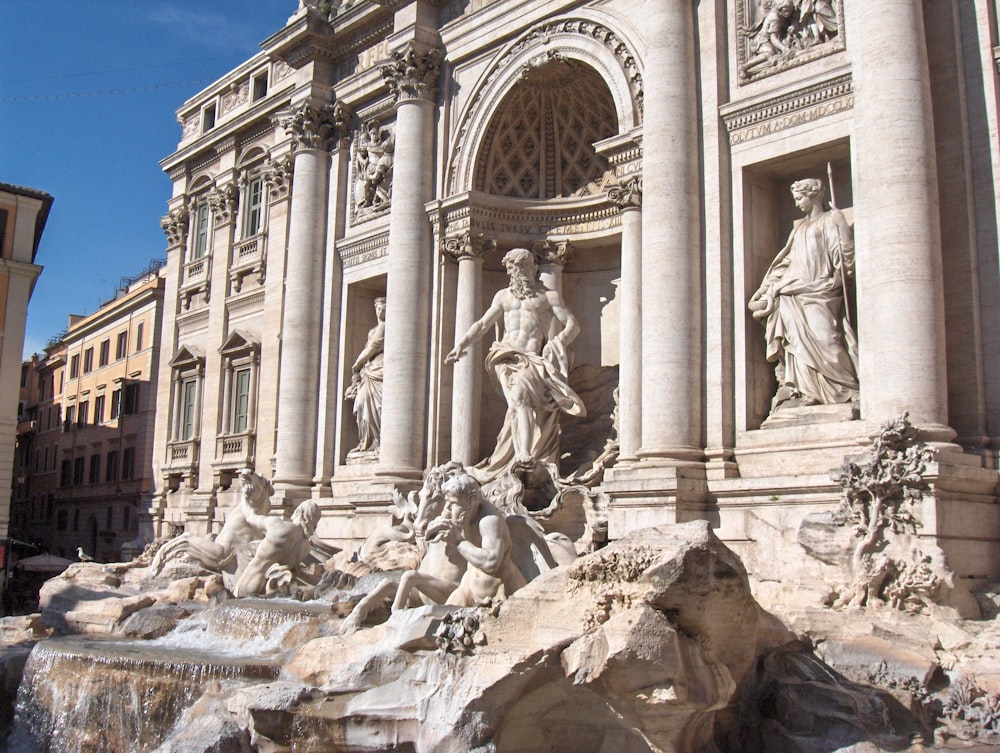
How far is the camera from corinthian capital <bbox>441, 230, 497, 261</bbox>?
19203 mm

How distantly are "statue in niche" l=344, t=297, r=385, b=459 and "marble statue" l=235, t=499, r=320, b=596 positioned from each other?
510 cm

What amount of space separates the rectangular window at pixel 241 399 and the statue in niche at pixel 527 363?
8.85 meters

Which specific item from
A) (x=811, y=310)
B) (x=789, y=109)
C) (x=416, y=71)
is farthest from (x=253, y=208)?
(x=811, y=310)

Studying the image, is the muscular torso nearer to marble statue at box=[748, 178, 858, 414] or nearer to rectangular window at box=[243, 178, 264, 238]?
marble statue at box=[748, 178, 858, 414]

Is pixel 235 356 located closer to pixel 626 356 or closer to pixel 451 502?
pixel 626 356

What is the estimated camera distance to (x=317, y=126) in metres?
22.7

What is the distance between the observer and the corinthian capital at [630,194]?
16172 mm

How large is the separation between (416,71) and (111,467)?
22220mm

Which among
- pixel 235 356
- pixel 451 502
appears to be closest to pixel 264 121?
pixel 235 356

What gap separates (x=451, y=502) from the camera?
37.4 feet

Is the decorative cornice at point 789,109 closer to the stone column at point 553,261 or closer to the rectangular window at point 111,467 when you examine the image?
the stone column at point 553,261

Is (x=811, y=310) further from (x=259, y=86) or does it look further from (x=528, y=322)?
(x=259, y=86)

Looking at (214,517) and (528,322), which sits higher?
(528,322)

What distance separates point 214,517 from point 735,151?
1586 cm
